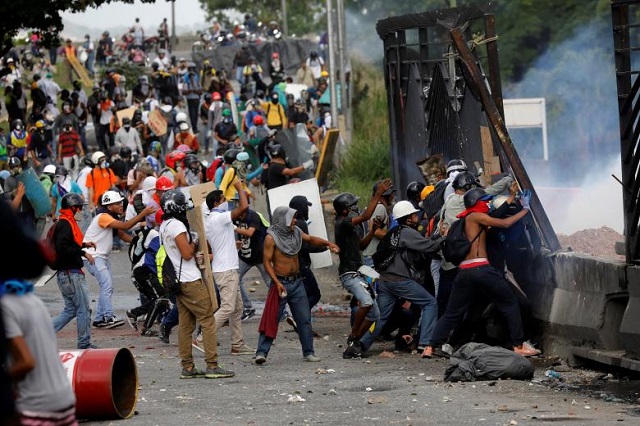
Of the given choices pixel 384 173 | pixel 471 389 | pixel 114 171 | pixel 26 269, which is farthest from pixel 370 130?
pixel 26 269

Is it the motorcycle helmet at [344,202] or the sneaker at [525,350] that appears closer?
the sneaker at [525,350]

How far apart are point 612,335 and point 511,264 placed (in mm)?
1804

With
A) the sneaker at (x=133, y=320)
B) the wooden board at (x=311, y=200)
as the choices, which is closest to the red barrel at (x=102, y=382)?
the wooden board at (x=311, y=200)

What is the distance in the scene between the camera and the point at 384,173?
26.1 metres

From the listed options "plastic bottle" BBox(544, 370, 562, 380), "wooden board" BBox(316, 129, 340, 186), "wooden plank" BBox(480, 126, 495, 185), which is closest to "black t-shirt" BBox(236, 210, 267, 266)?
"wooden plank" BBox(480, 126, 495, 185)

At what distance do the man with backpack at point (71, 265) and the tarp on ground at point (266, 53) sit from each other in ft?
135

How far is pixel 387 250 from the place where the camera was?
504 inches

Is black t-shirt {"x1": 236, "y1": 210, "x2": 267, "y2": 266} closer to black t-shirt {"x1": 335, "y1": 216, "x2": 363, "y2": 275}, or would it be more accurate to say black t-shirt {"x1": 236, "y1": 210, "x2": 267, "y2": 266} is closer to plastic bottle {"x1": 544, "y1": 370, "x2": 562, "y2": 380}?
black t-shirt {"x1": 335, "y1": 216, "x2": 363, "y2": 275}

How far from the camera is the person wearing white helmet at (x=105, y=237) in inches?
568

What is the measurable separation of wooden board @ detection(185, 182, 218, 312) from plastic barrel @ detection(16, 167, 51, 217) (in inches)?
298

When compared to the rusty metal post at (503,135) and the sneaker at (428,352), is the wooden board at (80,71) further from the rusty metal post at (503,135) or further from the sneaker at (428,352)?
the sneaker at (428,352)

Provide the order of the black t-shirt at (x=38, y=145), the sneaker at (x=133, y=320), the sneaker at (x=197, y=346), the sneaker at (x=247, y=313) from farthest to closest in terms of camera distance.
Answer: the black t-shirt at (x=38, y=145)
the sneaker at (x=247, y=313)
the sneaker at (x=133, y=320)
the sneaker at (x=197, y=346)

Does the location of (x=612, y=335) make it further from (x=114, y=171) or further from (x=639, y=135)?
(x=114, y=171)

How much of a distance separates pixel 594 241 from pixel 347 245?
9.34 ft
